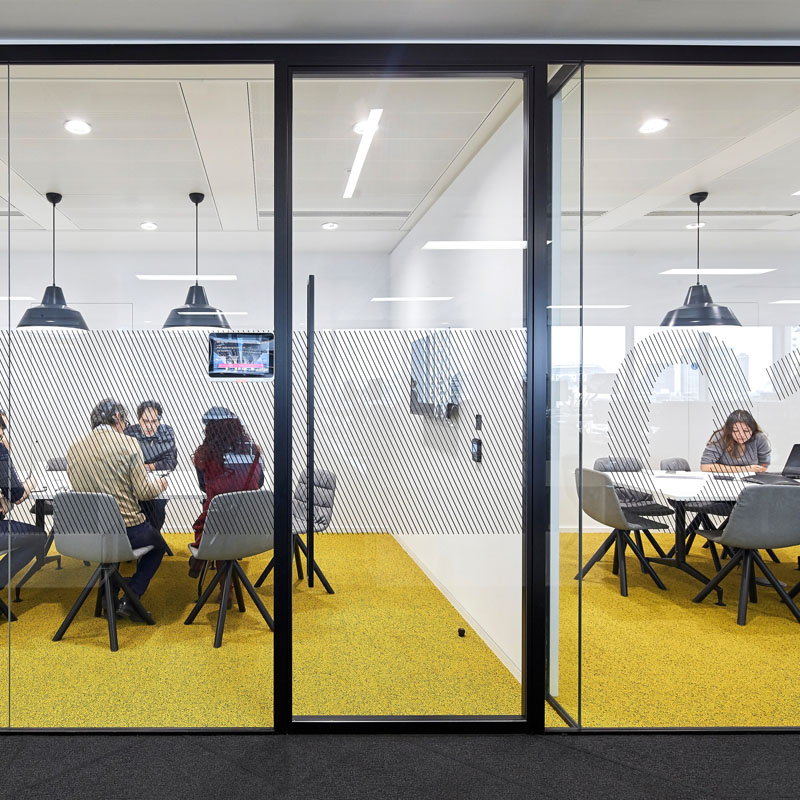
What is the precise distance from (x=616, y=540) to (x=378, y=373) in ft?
3.88

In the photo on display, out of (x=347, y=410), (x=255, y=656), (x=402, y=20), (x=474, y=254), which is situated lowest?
(x=255, y=656)

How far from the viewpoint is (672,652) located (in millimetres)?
2574

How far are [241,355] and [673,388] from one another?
1.73 metres

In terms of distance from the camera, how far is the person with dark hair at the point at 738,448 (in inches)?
99.3

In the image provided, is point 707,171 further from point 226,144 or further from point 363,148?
point 226,144

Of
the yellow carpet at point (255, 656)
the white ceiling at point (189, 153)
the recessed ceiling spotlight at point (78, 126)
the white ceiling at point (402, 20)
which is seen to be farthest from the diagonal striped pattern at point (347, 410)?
the white ceiling at point (402, 20)

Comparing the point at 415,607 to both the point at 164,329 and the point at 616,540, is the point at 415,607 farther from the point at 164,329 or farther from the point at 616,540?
the point at 164,329

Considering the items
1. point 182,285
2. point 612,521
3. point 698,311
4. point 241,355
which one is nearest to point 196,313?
point 182,285

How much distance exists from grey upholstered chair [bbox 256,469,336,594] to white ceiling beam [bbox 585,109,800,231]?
1.47m

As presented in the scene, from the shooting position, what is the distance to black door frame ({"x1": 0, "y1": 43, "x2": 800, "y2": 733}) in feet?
8.19

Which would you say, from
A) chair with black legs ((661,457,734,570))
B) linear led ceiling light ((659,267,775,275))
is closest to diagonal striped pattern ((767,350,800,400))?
linear led ceiling light ((659,267,775,275))

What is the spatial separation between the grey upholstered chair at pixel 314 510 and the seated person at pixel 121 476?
0.47 metres

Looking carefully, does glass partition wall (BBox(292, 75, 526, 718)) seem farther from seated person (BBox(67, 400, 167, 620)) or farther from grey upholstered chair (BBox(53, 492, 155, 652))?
grey upholstered chair (BBox(53, 492, 155, 652))

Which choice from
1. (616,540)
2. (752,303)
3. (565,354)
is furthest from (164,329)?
(752,303)
